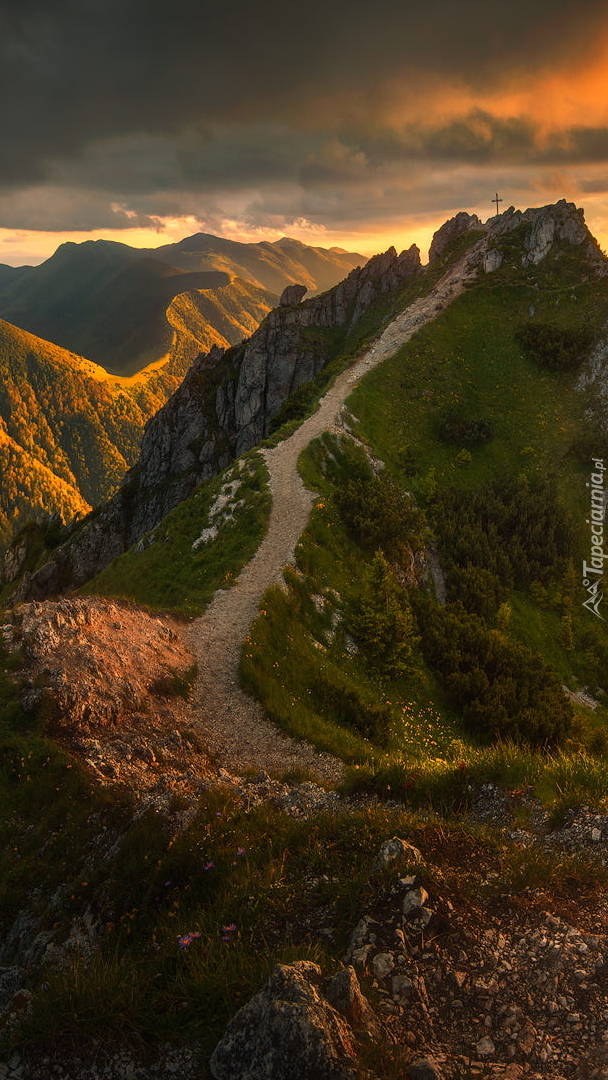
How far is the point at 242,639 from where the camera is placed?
24.5 metres

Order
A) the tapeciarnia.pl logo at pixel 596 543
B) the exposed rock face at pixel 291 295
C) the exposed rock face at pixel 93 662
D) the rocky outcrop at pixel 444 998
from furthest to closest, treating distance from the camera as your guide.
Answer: the exposed rock face at pixel 291 295
the tapeciarnia.pl logo at pixel 596 543
the exposed rock face at pixel 93 662
the rocky outcrop at pixel 444 998

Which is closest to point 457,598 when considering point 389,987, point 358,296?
point 389,987

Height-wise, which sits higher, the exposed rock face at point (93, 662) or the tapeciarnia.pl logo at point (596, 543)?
the tapeciarnia.pl logo at point (596, 543)

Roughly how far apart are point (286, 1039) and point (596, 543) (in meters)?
46.8

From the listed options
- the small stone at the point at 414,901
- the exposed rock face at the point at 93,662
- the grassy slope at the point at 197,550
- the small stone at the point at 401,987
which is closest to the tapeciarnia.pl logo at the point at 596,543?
the grassy slope at the point at 197,550

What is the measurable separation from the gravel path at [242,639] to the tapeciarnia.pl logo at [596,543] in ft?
75.2

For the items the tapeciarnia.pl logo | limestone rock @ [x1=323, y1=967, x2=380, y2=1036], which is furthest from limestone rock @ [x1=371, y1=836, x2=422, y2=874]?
the tapeciarnia.pl logo

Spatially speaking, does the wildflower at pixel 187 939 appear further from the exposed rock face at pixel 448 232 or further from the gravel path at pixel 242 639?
the exposed rock face at pixel 448 232

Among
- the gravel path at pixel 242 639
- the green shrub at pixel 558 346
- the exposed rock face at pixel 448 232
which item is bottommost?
the gravel path at pixel 242 639

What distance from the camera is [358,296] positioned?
337 feet

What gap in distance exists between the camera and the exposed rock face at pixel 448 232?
9069 centimetres

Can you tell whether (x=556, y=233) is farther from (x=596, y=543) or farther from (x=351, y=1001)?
(x=351, y=1001)

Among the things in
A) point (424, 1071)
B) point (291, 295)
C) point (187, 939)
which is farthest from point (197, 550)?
point (291, 295)

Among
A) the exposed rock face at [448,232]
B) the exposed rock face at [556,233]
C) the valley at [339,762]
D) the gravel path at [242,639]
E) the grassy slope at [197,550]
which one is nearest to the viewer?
the valley at [339,762]
